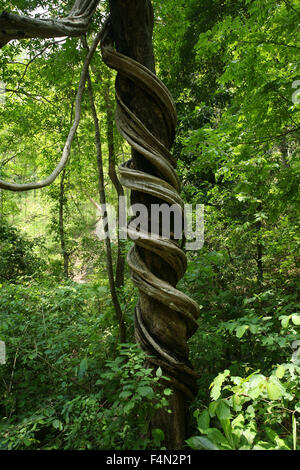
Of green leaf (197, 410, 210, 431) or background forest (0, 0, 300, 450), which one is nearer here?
green leaf (197, 410, 210, 431)

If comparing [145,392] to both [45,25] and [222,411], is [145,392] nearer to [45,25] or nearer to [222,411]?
[222,411]

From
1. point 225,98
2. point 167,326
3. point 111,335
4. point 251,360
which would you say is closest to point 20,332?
point 111,335

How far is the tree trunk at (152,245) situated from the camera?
33.9 inches

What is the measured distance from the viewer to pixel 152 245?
89cm

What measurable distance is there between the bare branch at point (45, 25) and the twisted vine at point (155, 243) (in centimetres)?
9

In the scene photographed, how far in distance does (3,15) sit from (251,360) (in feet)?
5.49

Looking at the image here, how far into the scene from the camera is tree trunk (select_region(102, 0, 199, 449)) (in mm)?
862

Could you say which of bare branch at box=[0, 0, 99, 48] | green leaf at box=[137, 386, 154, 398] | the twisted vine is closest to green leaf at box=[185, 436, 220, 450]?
green leaf at box=[137, 386, 154, 398]

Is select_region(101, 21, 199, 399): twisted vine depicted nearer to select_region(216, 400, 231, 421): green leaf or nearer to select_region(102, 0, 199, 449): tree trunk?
select_region(102, 0, 199, 449): tree trunk

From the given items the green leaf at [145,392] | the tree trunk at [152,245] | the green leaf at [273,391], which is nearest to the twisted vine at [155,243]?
the tree trunk at [152,245]

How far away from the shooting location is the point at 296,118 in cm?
173

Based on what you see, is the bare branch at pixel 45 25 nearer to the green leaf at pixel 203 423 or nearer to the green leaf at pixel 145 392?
the green leaf at pixel 145 392

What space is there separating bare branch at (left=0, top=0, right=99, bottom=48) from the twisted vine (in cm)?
9
